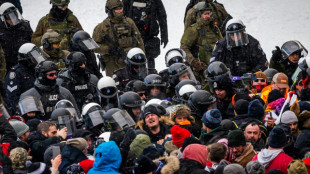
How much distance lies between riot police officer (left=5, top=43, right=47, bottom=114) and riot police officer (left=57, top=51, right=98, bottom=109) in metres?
0.48

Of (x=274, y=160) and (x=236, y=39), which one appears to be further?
(x=236, y=39)

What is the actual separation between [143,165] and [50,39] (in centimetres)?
689

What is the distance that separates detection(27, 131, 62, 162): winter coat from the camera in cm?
1138

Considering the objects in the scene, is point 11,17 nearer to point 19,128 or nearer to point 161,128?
point 19,128

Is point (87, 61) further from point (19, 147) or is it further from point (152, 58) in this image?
point (19, 147)

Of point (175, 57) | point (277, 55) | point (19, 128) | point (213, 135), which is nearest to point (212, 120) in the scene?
point (213, 135)

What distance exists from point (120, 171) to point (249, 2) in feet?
49.5

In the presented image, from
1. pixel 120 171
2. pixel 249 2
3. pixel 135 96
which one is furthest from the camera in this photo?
pixel 249 2

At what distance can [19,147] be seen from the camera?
10.8 meters

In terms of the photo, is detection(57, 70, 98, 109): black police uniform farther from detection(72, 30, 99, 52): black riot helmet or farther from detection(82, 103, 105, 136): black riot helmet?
detection(82, 103, 105, 136): black riot helmet

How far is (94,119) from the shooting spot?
1301 cm

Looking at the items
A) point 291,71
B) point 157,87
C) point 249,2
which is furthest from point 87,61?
point 249,2

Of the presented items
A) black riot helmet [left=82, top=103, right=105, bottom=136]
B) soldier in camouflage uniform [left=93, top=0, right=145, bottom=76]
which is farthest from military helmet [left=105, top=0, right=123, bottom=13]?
black riot helmet [left=82, top=103, right=105, bottom=136]

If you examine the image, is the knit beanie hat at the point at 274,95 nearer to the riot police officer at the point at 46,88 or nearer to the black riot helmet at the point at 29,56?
the riot police officer at the point at 46,88
